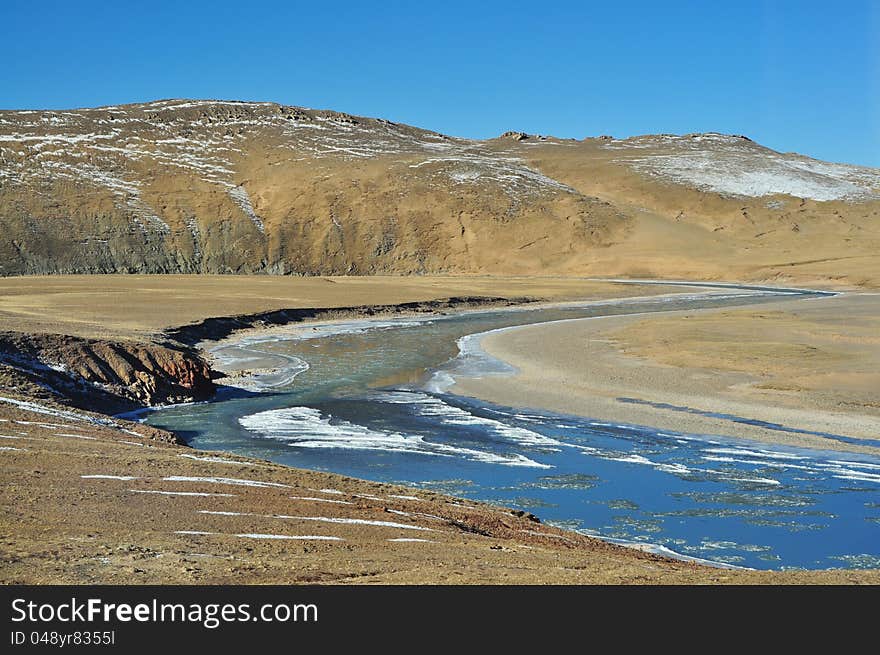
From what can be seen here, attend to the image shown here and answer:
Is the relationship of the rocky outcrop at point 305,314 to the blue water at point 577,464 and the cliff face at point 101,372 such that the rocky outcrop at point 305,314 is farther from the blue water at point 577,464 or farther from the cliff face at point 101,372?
the blue water at point 577,464

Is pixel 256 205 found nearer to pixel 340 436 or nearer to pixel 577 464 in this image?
pixel 340 436

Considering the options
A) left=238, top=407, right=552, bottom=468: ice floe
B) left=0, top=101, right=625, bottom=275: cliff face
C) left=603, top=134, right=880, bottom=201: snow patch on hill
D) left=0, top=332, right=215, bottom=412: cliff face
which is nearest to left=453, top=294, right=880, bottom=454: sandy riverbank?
left=238, top=407, right=552, bottom=468: ice floe

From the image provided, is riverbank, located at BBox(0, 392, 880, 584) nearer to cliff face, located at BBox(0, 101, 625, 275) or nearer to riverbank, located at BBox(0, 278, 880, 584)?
riverbank, located at BBox(0, 278, 880, 584)

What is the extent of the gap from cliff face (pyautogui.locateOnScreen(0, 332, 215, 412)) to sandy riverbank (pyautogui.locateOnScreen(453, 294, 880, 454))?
22.5 feet

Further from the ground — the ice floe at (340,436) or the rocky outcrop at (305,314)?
the rocky outcrop at (305,314)

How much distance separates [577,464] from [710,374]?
1046 cm

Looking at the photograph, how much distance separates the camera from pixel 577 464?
16.0 metres

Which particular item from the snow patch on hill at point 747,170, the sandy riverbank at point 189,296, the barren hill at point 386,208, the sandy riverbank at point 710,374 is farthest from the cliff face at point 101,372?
the snow patch on hill at point 747,170

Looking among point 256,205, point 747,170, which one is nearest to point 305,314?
point 256,205

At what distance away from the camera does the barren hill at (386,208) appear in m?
83.2

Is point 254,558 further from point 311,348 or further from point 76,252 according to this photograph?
point 76,252

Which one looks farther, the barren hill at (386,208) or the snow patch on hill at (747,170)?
the snow patch on hill at (747,170)

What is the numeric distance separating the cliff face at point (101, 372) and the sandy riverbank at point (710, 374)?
6.86 m

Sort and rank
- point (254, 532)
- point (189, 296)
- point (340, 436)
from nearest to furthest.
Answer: point (254, 532), point (340, 436), point (189, 296)
